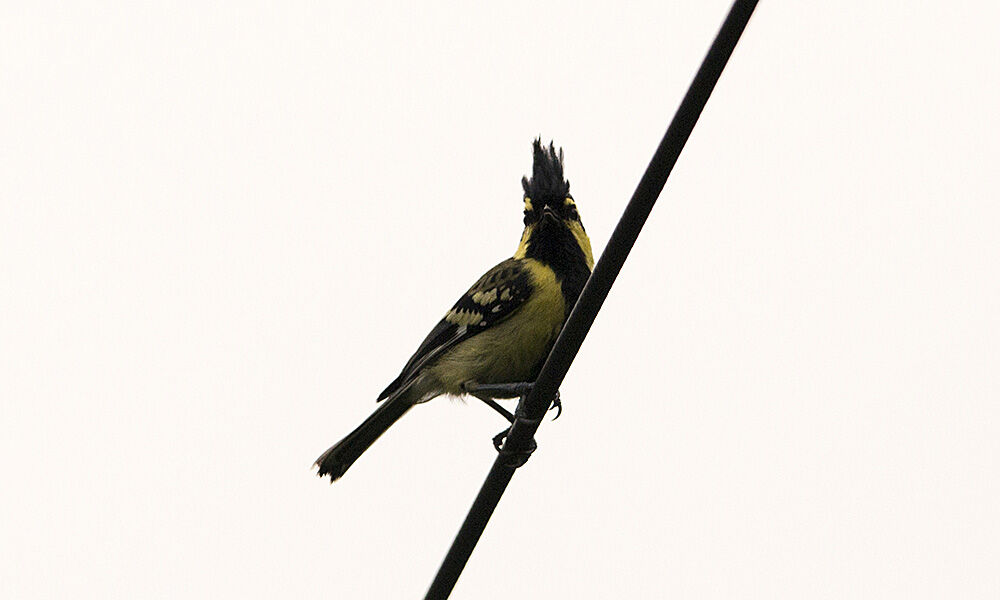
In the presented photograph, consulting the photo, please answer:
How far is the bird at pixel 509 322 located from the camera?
6.62 metres

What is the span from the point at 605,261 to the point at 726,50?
86 centimetres

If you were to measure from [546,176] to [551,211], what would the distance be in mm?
192

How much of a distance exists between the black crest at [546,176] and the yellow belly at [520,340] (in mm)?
371

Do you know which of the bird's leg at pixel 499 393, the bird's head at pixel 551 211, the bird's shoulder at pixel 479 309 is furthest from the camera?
the bird's head at pixel 551 211

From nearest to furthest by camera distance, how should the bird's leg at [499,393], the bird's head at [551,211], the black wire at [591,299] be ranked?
the black wire at [591,299]
the bird's leg at [499,393]
the bird's head at [551,211]

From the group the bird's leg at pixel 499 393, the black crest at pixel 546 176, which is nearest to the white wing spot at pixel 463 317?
the bird's leg at pixel 499 393

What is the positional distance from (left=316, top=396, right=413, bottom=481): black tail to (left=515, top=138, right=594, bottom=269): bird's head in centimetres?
116

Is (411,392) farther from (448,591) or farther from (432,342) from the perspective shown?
(448,591)

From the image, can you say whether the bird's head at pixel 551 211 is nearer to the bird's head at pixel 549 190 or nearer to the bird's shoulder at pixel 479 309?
the bird's head at pixel 549 190

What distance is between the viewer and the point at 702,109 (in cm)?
351

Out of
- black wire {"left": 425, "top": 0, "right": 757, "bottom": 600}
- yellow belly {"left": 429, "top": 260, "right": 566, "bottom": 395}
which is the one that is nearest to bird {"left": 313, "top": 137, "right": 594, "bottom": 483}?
yellow belly {"left": 429, "top": 260, "right": 566, "bottom": 395}

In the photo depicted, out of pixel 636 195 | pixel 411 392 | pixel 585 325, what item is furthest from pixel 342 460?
pixel 636 195

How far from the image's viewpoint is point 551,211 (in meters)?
6.84

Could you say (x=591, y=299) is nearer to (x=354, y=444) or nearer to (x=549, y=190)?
(x=549, y=190)
